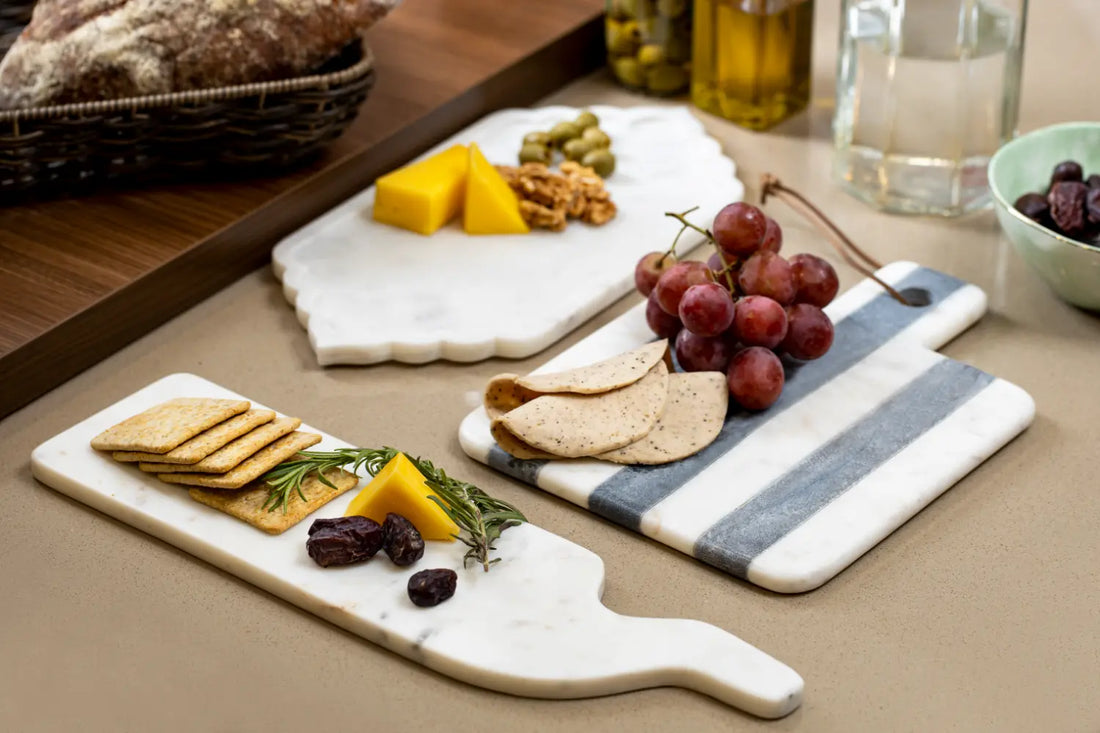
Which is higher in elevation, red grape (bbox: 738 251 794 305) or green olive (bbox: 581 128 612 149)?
Result: red grape (bbox: 738 251 794 305)

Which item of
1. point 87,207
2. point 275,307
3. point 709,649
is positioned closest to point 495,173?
point 275,307

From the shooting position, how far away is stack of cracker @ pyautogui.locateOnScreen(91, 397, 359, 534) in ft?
3.55

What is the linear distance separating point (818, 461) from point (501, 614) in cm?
30

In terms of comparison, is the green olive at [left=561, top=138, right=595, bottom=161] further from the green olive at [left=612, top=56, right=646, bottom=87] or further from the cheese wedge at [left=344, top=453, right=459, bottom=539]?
the cheese wedge at [left=344, top=453, right=459, bottom=539]

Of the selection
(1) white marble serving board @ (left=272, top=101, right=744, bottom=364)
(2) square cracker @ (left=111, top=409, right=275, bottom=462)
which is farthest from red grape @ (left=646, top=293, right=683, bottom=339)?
(2) square cracker @ (left=111, top=409, right=275, bottom=462)

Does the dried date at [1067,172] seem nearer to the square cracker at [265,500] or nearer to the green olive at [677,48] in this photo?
the green olive at [677,48]

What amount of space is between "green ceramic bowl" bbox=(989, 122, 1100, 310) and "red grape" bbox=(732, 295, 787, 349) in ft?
0.91

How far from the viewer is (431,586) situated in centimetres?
99

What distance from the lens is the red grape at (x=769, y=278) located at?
1.19 m

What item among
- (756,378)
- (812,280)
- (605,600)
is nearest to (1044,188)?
(812,280)

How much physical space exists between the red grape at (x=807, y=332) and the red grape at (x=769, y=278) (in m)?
0.02

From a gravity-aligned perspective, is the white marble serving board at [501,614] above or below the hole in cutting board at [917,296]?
below

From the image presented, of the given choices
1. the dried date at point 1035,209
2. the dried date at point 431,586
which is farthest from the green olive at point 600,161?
the dried date at point 431,586

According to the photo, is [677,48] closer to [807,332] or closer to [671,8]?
[671,8]
